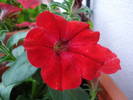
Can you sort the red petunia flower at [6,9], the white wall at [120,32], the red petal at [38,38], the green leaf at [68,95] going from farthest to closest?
the white wall at [120,32] < the red petunia flower at [6,9] < the green leaf at [68,95] < the red petal at [38,38]

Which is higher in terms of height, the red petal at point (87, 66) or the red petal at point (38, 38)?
the red petal at point (38, 38)

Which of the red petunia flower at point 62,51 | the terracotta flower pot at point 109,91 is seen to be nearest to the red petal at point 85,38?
the red petunia flower at point 62,51

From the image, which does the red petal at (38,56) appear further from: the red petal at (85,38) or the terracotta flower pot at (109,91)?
the terracotta flower pot at (109,91)

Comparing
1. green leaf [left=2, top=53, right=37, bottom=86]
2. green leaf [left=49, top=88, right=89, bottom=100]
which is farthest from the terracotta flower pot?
green leaf [left=2, top=53, right=37, bottom=86]

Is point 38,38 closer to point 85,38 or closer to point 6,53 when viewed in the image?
point 85,38

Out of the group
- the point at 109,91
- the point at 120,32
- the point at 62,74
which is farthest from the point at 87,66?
the point at 120,32

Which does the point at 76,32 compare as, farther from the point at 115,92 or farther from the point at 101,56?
the point at 115,92

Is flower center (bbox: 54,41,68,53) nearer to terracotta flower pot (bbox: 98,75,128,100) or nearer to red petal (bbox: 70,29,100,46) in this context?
red petal (bbox: 70,29,100,46)

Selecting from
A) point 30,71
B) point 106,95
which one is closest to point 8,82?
point 30,71

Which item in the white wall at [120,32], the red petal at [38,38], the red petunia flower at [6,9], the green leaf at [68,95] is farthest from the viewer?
the white wall at [120,32]
